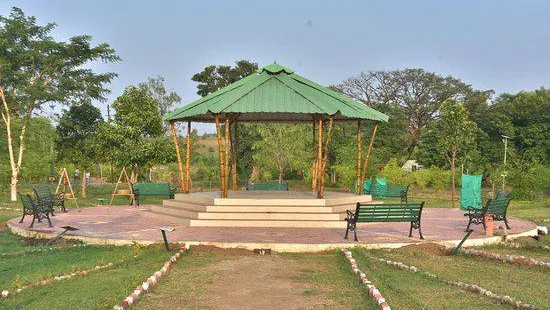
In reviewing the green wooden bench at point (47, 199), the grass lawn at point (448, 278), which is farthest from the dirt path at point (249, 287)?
the green wooden bench at point (47, 199)

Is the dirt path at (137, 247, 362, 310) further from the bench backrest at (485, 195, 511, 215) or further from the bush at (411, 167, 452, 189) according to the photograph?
the bush at (411, 167, 452, 189)

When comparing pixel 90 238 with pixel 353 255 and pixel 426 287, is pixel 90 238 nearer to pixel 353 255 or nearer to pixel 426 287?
pixel 353 255

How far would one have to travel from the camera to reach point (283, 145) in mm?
35688

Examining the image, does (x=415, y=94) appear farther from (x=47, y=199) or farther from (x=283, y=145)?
(x=47, y=199)

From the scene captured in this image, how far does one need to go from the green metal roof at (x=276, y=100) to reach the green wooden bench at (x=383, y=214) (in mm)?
3683

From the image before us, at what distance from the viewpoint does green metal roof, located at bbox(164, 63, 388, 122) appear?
14.3 m

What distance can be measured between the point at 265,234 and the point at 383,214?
2.55 m

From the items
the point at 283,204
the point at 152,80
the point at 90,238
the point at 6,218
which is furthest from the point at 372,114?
the point at 152,80

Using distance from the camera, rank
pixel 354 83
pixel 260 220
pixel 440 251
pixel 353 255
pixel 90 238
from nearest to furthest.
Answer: pixel 353 255 < pixel 440 251 < pixel 90 238 < pixel 260 220 < pixel 354 83

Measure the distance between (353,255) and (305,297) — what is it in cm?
309

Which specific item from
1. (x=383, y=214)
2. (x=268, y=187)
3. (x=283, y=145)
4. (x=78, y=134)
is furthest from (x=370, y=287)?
(x=283, y=145)

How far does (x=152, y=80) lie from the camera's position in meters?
45.1

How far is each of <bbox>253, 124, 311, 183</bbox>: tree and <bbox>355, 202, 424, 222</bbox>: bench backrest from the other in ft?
79.3

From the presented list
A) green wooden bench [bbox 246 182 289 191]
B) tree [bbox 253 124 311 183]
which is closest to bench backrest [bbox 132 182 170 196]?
green wooden bench [bbox 246 182 289 191]
